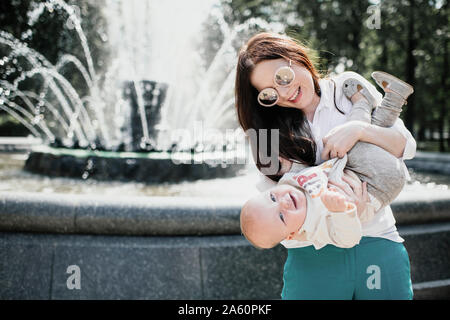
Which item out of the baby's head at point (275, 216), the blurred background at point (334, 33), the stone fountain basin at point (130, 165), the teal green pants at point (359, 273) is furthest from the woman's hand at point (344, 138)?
the blurred background at point (334, 33)

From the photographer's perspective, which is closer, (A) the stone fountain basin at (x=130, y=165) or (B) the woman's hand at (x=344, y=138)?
(B) the woman's hand at (x=344, y=138)

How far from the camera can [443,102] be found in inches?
770

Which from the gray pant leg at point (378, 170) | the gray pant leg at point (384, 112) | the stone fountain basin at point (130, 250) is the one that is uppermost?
the gray pant leg at point (384, 112)

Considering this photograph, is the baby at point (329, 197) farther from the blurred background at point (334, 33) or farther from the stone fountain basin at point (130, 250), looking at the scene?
the blurred background at point (334, 33)

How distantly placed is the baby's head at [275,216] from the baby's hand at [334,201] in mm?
83

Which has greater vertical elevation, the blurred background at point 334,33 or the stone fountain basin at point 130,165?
the blurred background at point 334,33

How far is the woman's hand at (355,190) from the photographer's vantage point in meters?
1.27

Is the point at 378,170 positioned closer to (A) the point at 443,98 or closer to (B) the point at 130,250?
(B) the point at 130,250

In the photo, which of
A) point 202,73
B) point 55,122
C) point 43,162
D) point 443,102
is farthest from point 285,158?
point 55,122

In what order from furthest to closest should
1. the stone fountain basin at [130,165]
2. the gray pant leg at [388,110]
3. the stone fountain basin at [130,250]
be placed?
the stone fountain basin at [130,165] → the stone fountain basin at [130,250] → the gray pant leg at [388,110]

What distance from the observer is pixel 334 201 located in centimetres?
117

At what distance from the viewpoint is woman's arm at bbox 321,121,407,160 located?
135cm

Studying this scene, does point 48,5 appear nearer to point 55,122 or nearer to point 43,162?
point 55,122

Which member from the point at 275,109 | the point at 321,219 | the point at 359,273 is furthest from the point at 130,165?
the point at 321,219
